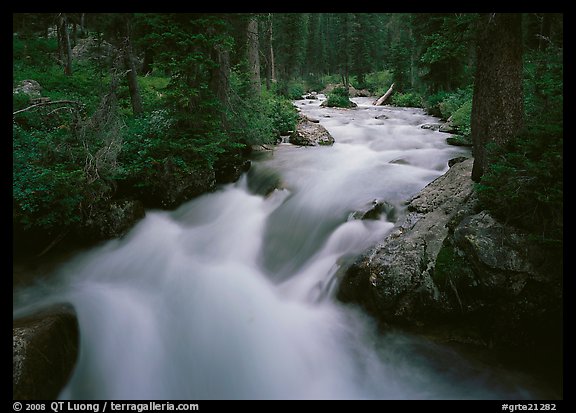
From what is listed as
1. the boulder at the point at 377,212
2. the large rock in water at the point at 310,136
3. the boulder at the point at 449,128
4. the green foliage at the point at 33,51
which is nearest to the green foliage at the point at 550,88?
the boulder at the point at 377,212

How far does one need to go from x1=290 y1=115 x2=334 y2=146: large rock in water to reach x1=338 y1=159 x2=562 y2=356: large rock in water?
8.01 metres

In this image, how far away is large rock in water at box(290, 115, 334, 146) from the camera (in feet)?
44.0

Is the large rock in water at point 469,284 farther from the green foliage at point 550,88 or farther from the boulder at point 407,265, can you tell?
the green foliage at point 550,88

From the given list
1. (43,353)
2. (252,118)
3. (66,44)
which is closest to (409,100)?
(252,118)

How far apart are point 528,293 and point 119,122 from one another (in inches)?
322

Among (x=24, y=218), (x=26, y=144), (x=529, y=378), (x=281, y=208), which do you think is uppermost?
(x=26, y=144)

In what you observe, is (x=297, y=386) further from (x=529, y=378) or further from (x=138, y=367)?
(x=529, y=378)

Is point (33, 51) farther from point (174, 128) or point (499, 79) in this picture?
point (499, 79)

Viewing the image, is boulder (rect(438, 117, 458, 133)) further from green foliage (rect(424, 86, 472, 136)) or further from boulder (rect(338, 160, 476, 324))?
boulder (rect(338, 160, 476, 324))

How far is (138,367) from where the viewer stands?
17.4 ft

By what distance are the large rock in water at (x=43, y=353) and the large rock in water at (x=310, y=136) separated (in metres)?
9.70

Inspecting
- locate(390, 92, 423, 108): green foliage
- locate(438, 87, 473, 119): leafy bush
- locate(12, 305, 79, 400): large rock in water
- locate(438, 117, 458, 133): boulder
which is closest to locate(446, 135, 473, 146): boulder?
locate(438, 117, 458, 133): boulder

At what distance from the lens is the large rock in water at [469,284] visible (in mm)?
A: 4789
